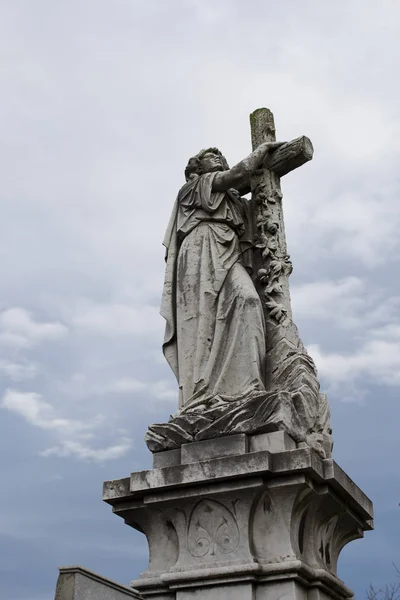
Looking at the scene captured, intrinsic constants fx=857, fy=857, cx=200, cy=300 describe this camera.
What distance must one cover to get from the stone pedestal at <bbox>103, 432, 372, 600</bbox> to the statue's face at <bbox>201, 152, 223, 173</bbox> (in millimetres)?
3329

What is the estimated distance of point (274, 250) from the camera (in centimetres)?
923

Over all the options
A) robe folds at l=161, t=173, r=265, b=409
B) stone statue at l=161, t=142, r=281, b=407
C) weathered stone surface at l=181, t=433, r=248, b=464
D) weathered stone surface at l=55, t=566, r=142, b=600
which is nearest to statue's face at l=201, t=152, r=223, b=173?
stone statue at l=161, t=142, r=281, b=407

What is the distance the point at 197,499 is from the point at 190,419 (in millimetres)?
760

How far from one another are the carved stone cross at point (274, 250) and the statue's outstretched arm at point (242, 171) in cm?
17

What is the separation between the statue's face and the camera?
9.62 metres

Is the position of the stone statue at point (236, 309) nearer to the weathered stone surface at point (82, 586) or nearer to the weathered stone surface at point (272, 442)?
the weathered stone surface at point (272, 442)

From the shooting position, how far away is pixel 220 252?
29.6ft

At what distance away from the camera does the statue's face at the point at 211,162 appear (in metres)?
9.62

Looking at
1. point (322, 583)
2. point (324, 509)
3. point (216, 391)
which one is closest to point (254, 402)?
point (216, 391)

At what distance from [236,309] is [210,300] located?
1.07 feet

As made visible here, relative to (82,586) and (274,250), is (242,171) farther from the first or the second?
(82,586)

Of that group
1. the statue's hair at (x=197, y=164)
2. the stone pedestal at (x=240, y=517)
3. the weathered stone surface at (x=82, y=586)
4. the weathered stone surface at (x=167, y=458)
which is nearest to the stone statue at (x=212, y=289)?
the statue's hair at (x=197, y=164)

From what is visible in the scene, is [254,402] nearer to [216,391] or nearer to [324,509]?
[216,391]

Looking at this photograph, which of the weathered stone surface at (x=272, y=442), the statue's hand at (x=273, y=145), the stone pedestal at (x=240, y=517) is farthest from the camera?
the statue's hand at (x=273, y=145)
